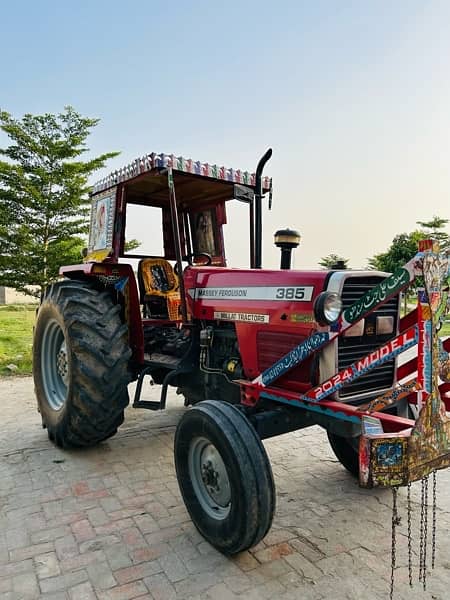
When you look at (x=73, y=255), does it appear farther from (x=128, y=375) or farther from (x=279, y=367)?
(x=279, y=367)

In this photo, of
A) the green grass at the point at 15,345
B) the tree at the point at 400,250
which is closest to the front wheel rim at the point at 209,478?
the green grass at the point at 15,345

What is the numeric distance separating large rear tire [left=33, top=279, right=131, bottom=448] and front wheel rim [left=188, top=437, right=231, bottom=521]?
3.94 ft

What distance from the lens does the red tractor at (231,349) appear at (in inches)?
90.0

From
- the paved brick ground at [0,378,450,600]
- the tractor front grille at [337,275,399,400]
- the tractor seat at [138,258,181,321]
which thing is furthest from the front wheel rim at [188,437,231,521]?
the tractor seat at [138,258,181,321]

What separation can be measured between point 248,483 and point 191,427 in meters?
0.55

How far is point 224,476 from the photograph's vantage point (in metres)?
2.77

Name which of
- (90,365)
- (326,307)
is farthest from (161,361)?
(326,307)

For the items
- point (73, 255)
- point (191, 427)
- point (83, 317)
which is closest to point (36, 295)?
point (73, 255)

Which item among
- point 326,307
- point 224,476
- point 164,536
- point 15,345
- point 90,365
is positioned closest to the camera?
point 326,307

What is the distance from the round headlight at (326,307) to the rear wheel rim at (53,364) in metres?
2.94

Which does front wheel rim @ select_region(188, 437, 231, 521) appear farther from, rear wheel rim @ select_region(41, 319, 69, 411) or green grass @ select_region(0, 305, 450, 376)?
green grass @ select_region(0, 305, 450, 376)

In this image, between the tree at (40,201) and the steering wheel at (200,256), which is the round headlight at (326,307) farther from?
the tree at (40,201)

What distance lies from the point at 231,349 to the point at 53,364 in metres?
2.12

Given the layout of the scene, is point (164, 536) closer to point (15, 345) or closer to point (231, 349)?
point (231, 349)
